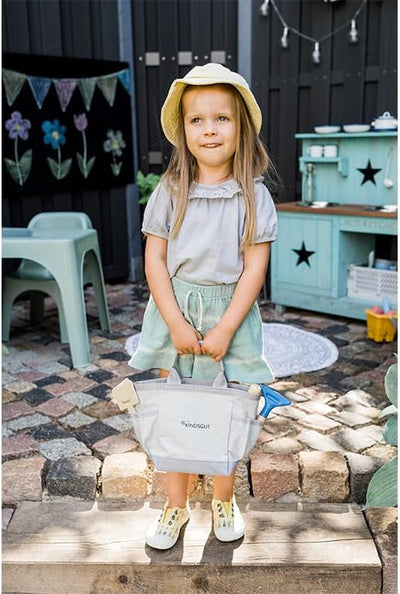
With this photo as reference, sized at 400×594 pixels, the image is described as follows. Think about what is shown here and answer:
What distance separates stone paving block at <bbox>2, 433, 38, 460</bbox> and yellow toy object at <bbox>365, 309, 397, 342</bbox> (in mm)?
2052

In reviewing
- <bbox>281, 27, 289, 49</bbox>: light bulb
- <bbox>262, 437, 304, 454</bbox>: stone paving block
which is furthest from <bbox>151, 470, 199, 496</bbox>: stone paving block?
<bbox>281, 27, 289, 49</bbox>: light bulb

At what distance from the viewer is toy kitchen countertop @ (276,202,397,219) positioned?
3736 mm

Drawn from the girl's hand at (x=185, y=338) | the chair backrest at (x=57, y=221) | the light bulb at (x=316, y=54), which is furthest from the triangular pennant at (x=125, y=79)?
the girl's hand at (x=185, y=338)

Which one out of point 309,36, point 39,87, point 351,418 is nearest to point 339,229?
point 309,36

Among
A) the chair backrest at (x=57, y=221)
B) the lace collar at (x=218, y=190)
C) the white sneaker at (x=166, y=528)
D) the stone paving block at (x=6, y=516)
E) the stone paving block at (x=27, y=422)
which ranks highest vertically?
the lace collar at (x=218, y=190)

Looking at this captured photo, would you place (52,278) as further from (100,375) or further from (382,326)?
(382,326)

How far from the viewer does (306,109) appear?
463 centimetres

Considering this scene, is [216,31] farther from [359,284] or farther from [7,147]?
[359,284]

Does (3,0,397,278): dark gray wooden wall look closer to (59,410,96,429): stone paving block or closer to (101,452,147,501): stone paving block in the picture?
(59,410,96,429): stone paving block

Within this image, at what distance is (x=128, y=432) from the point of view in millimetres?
2516

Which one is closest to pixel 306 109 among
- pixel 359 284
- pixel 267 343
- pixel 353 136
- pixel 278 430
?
pixel 353 136

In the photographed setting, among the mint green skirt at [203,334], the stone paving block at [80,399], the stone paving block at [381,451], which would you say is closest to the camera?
the mint green skirt at [203,334]

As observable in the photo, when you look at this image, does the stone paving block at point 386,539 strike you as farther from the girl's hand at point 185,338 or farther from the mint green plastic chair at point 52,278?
the mint green plastic chair at point 52,278

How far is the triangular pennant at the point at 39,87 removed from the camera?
14.6ft
